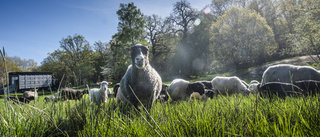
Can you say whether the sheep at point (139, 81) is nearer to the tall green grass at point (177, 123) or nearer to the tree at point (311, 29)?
Answer: the tall green grass at point (177, 123)

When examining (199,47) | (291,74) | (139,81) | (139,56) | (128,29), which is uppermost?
(128,29)

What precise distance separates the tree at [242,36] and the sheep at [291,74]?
78.0 ft

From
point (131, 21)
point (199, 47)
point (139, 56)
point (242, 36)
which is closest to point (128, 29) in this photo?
point (131, 21)

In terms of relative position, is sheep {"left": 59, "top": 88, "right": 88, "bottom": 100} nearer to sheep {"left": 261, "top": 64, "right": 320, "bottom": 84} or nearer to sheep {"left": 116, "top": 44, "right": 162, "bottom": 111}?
sheep {"left": 116, "top": 44, "right": 162, "bottom": 111}

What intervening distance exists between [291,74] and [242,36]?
2444 cm

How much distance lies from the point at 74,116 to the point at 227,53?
33.9 m

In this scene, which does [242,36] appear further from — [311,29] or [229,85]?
[229,85]

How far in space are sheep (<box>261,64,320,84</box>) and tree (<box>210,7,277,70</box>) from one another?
23.8 meters

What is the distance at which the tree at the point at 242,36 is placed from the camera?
2834 centimetres

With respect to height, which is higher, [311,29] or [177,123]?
[311,29]

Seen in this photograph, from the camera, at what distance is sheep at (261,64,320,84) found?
642cm

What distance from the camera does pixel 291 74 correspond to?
715 cm

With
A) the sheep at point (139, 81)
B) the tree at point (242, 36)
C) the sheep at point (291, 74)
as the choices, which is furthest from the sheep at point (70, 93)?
the tree at point (242, 36)

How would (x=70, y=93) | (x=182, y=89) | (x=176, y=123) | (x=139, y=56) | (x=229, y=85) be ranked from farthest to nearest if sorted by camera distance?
1. (x=229, y=85)
2. (x=182, y=89)
3. (x=70, y=93)
4. (x=139, y=56)
5. (x=176, y=123)
